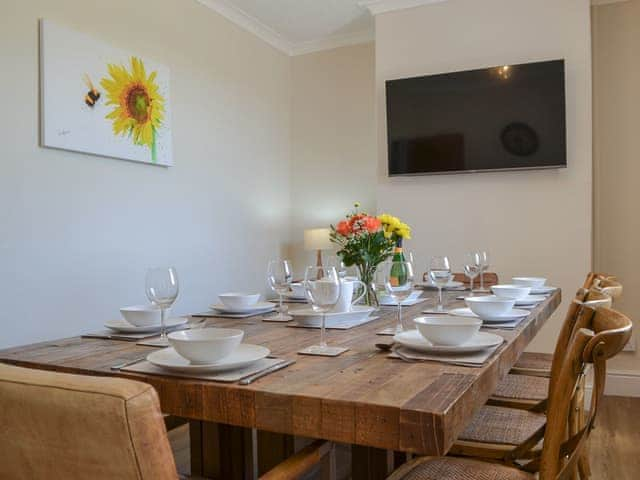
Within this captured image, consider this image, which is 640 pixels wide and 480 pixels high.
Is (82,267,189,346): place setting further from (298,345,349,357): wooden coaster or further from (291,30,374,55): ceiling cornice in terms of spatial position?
(291,30,374,55): ceiling cornice

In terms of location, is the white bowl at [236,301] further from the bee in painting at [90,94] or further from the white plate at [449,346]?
the bee in painting at [90,94]

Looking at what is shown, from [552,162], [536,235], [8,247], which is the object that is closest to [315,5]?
[552,162]

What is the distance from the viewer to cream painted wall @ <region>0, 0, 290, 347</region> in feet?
8.61

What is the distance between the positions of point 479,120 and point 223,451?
9.39ft

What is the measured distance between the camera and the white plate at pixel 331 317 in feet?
5.51

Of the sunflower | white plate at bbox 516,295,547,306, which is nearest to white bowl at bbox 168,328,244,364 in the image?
white plate at bbox 516,295,547,306

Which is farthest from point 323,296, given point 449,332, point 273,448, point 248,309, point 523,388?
point 523,388

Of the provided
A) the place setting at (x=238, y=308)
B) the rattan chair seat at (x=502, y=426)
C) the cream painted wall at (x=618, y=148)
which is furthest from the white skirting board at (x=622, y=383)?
the place setting at (x=238, y=308)

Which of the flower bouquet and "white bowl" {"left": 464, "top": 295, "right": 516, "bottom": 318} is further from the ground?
the flower bouquet

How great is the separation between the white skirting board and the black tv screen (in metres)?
1.42

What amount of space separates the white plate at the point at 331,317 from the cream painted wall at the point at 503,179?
2185 mm

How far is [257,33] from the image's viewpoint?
177 inches

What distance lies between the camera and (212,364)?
1.08 meters

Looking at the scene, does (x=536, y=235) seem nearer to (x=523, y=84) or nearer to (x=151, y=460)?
(x=523, y=84)
